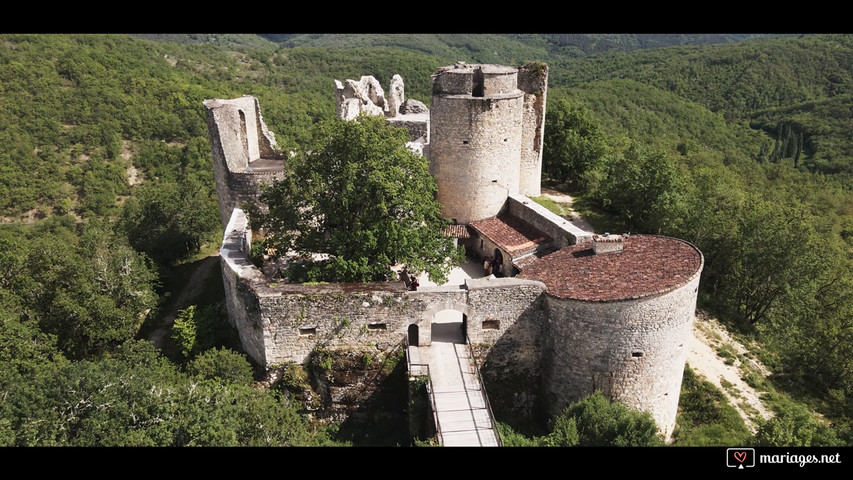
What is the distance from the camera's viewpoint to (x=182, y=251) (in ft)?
96.0

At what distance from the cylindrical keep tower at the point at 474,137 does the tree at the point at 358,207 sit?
12.1 ft

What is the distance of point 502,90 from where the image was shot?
23.6 m

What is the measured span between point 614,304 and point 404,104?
25.4 m

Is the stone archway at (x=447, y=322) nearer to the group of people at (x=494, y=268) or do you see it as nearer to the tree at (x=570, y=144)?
the group of people at (x=494, y=268)

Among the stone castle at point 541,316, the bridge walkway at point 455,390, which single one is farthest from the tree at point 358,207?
the bridge walkway at point 455,390

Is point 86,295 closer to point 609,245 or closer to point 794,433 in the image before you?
point 609,245

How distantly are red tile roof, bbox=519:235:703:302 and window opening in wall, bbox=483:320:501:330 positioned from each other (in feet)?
5.87

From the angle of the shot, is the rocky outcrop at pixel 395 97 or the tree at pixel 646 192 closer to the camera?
the tree at pixel 646 192

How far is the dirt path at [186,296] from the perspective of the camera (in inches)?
923

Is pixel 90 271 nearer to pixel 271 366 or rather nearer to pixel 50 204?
pixel 271 366

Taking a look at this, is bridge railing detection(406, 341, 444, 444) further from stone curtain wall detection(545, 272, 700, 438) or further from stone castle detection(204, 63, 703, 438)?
stone curtain wall detection(545, 272, 700, 438)

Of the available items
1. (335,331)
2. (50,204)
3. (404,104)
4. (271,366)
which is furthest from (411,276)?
(50,204)

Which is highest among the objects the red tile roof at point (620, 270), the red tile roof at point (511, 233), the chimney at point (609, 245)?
the chimney at point (609, 245)

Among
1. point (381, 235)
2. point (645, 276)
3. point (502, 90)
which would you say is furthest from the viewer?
point (502, 90)
